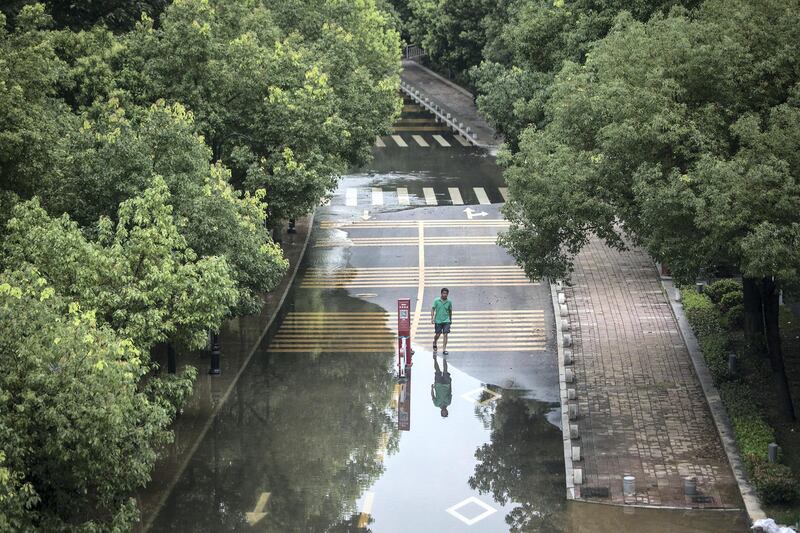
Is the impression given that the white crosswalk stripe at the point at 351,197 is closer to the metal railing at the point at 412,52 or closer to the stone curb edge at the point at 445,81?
the stone curb edge at the point at 445,81

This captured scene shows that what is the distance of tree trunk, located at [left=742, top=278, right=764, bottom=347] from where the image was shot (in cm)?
3036

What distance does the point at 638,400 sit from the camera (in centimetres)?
2856

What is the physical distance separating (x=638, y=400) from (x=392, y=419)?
5.73 m

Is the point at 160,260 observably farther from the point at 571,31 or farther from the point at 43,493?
the point at 571,31

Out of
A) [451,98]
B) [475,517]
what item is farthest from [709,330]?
[451,98]

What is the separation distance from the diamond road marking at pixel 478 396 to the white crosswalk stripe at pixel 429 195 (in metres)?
22.3

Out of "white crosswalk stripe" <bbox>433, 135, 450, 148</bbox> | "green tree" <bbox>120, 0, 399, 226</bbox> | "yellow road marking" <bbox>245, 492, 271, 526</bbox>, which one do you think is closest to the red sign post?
"green tree" <bbox>120, 0, 399, 226</bbox>

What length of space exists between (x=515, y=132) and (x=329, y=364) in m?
20.3

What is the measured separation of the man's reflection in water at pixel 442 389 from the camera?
29078 millimetres

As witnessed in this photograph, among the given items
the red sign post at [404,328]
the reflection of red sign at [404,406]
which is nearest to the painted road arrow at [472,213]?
the red sign post at [404,328]

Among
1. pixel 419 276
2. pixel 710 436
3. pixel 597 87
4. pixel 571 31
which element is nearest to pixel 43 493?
pixel 710 436

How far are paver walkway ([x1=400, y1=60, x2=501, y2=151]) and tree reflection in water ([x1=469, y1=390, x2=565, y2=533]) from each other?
122 feet

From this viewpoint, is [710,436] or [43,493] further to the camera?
[710,436]

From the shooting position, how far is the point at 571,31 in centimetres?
4166
